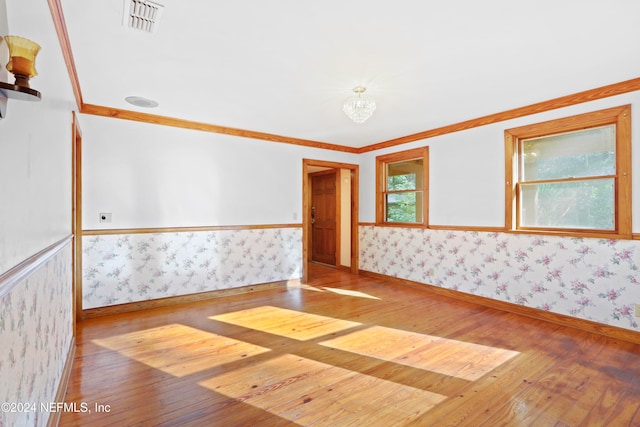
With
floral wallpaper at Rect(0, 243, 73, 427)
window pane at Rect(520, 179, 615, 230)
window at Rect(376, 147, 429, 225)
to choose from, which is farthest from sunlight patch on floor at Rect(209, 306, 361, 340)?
window pane at Rect(520, 179, 615, 230)

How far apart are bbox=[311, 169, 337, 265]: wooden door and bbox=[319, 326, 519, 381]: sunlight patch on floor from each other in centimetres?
359

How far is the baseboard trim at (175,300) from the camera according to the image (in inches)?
135

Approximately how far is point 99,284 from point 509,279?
468 centimetres

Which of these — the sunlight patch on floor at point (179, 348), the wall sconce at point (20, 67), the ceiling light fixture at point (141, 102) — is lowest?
the sunlight patch on floor at point (179, 348)

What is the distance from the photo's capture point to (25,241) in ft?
4.00


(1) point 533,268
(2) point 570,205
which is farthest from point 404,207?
(2) point 570,205

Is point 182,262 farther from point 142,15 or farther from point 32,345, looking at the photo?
point 142,15

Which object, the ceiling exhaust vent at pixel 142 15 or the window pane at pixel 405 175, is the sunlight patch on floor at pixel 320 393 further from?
the window pane at pixel 405 175

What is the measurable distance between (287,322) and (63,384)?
183 centimetres

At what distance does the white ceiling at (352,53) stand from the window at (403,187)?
1.36 meters

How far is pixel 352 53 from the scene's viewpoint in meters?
2.29

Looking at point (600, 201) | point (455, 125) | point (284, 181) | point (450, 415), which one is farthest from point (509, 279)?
point (284, 181)

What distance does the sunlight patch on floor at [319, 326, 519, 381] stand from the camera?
7.53 ft

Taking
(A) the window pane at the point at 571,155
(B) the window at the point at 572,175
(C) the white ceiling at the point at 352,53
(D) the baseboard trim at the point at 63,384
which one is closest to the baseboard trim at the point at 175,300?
(D) the baseboard trim at the point at 63,384
